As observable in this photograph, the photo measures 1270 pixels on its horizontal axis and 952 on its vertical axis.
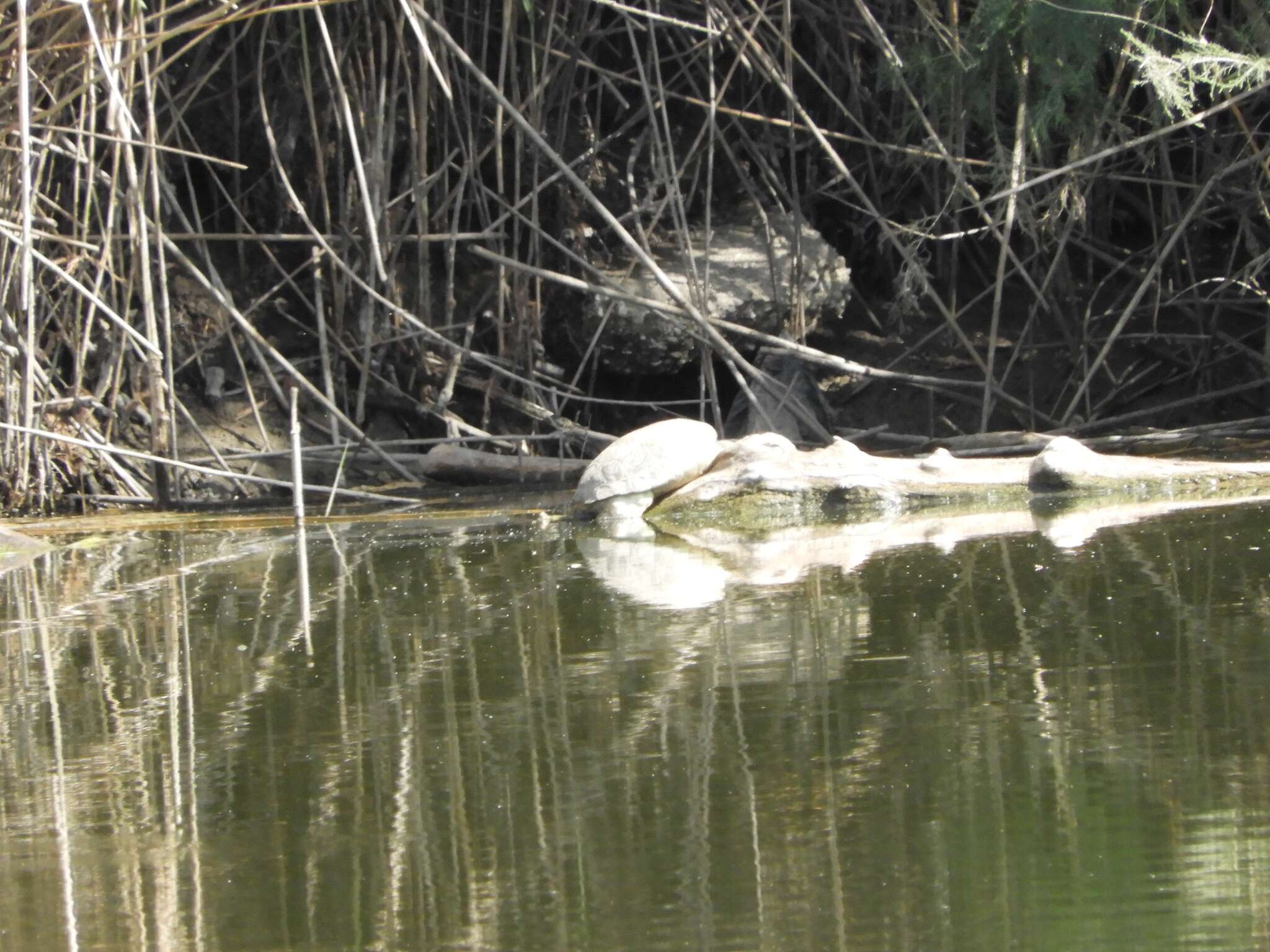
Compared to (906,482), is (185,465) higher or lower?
higher

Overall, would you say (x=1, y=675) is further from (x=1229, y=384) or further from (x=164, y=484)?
(x=1229, y=384)

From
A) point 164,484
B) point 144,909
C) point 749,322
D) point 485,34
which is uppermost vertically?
point 485,34

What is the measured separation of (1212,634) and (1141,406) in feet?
14.4

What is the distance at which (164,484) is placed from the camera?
6344 mm

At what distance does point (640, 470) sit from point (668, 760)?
306 cm

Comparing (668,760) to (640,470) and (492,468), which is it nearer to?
(640,470)

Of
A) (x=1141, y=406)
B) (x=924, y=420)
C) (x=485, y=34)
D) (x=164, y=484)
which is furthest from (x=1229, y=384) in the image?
(x=164, y=484)

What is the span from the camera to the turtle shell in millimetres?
5484

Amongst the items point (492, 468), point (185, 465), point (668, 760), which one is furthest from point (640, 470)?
point (668, 760)

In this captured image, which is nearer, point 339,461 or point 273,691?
point 273,691

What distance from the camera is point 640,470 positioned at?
548cm

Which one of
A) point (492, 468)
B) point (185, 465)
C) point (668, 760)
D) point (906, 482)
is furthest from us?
point (492, 468)

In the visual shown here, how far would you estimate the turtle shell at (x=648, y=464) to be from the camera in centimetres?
548

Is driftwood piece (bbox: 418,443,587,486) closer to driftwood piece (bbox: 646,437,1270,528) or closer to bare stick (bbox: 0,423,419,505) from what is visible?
bare stick (bbox: 0,423,419,505)
